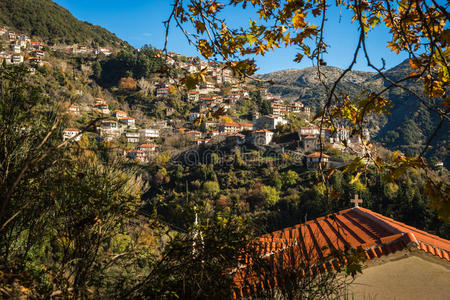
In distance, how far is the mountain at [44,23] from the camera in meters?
79.6

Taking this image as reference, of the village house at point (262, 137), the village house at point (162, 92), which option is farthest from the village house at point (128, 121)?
the village house at point (262, 137)

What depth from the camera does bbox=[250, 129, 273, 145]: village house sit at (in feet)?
152

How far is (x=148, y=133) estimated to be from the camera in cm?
5353

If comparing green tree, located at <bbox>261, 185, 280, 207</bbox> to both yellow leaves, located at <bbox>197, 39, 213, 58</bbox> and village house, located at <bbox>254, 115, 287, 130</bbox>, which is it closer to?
village house, located at <bbox>254, 115, 287, 130</bbox>

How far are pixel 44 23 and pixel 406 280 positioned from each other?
10741 cm

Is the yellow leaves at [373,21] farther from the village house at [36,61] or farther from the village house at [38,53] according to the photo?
the village house at [38,53]

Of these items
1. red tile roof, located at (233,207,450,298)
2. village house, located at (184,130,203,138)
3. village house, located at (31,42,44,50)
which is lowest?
red tile roof, located at (233,207,450,298)

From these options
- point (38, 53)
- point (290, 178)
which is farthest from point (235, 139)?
point (38, 53)

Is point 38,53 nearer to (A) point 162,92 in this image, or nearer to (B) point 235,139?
(A) point 162,92

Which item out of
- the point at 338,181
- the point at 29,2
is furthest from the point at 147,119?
the point at 29,2

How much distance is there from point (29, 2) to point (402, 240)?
385ft

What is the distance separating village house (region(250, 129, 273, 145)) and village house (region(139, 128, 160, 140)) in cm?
2088

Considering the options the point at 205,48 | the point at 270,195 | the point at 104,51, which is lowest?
the point at 270,195

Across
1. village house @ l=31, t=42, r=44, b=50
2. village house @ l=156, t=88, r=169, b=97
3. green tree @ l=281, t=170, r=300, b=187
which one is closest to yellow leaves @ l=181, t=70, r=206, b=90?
green tree @ l=281, t=170, r=300, b=187
